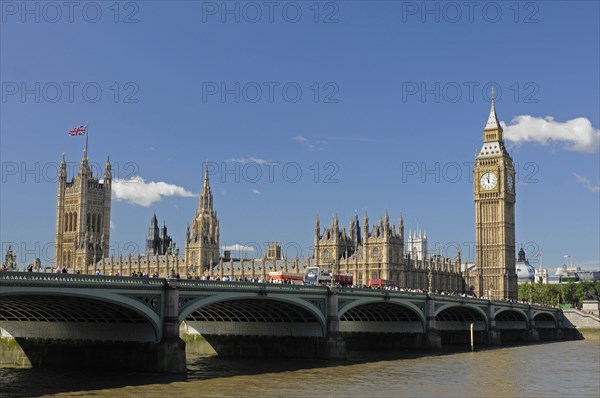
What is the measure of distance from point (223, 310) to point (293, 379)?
16060mm

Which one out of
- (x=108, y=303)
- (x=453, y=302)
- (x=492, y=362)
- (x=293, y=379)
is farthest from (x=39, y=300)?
(x=453, y=302)

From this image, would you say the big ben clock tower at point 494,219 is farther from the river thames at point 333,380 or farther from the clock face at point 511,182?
the river thames at point 333,380

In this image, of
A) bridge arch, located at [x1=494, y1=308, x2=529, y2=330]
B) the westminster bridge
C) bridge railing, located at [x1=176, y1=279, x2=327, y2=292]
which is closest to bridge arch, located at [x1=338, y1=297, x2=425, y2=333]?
the westminster bridge

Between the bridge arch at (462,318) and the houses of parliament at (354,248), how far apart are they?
3437 cm

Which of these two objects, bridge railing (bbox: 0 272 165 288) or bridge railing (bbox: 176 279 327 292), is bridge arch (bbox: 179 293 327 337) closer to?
bridge railing (bbox: 176 279 327 292)

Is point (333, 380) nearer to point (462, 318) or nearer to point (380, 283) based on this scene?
point (462, 318)

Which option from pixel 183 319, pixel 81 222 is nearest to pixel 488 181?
pixel 81 222

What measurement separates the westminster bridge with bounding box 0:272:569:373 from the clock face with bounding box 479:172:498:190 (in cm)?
8031

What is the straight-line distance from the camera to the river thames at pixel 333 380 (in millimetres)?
42906

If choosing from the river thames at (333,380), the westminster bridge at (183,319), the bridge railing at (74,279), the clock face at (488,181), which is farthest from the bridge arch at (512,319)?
the bridge railing at (74,279)

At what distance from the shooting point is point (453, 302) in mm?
84438

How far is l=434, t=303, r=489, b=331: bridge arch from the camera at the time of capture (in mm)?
91250

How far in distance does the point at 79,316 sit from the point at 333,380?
16.4 metres

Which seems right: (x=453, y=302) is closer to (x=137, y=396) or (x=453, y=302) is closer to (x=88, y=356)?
(x=88, y=356)
